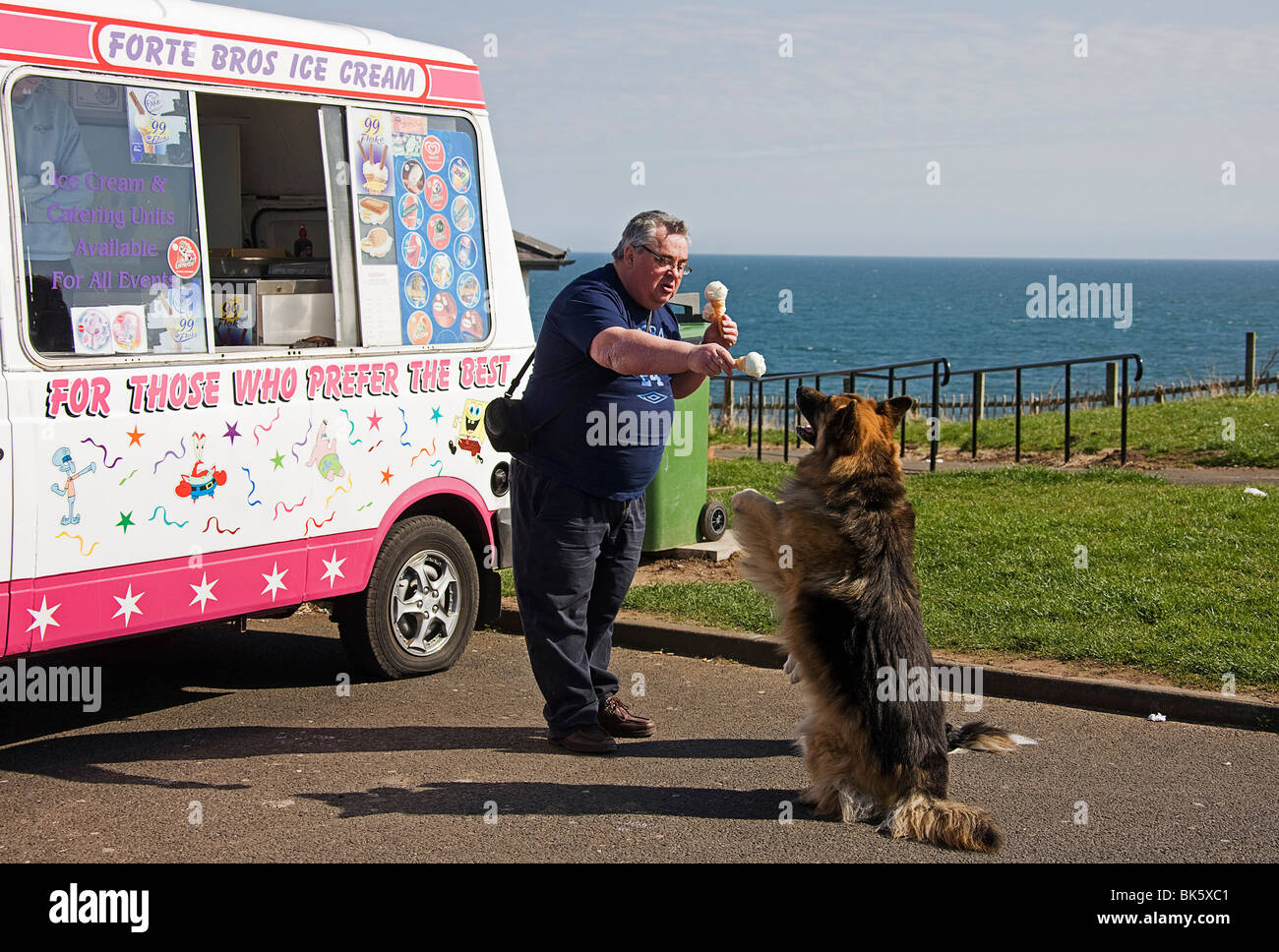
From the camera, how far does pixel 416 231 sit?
21.7ft

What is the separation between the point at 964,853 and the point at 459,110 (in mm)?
4414

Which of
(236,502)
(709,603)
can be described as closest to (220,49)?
(236,502)

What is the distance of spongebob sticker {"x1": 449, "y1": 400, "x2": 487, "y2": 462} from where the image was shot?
6801 millimetres

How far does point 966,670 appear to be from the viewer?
6.62 m

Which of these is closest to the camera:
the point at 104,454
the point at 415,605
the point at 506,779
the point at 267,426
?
the point at 104,454

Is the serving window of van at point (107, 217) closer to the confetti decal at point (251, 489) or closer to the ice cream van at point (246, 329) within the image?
the ice cream van at point (246, 329)

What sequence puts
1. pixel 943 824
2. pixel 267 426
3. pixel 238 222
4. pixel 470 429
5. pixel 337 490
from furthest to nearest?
1. pixel 238 222
2. pixel 470 429
3. pixel 337 490
4. pixel 267 426
5. pixel 943 824

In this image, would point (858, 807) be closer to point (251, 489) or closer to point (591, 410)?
point (591, 410)

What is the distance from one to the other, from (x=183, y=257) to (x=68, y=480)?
107cm

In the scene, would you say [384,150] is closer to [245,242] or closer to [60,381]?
[245,242]

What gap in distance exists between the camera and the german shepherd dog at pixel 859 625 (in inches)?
184

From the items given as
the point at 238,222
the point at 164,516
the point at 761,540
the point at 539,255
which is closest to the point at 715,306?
the point at 761,540

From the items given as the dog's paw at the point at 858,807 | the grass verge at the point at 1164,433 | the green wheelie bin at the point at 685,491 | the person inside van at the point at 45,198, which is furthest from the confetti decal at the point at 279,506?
the grass verge at the point at 1164,433

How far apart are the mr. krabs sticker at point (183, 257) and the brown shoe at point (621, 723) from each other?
258cm
